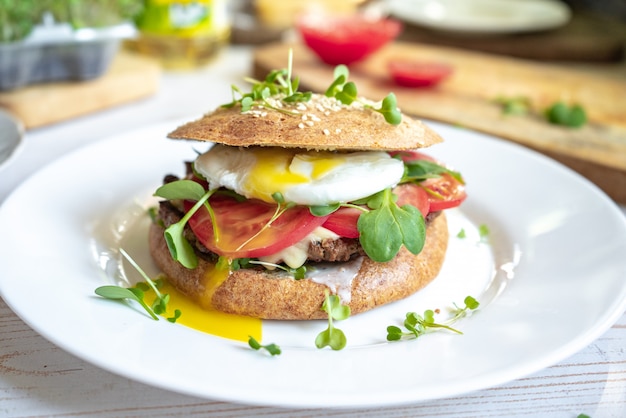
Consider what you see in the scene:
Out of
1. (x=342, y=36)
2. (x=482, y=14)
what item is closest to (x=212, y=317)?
(x=342, y=36)

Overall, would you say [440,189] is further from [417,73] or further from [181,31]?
Result: [181,31]

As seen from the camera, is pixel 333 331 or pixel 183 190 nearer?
pixel 333 331

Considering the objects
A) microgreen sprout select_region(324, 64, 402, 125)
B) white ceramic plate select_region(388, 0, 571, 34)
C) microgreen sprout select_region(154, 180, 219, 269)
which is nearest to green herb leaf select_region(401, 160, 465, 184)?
microgreen sprout select_region(324, 64, 402, 125)

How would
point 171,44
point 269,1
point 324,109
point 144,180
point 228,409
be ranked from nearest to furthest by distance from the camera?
point 228,409
point 324,109
point 144,180
point 171,44
point 269,1

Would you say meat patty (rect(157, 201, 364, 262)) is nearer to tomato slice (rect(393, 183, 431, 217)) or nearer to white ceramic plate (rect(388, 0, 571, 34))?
tomato slice (rect(393, 183, 431, 217))

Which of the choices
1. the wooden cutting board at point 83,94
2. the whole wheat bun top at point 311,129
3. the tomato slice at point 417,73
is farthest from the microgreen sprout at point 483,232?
the wooden cutting board at point 83,94

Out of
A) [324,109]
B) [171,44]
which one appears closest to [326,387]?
[324,109]

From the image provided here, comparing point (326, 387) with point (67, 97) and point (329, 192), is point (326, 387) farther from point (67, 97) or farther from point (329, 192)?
point (67, 97)

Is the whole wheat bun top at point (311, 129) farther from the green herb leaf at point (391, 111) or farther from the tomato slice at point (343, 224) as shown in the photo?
the tomato slice at point (343, 224)
